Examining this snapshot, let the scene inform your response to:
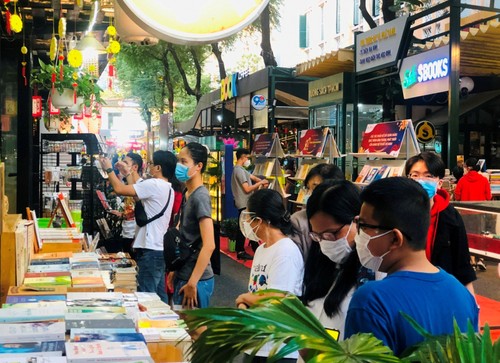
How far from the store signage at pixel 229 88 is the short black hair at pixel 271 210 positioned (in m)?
19.9

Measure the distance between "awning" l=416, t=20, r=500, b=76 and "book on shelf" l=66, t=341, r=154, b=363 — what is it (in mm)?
9905

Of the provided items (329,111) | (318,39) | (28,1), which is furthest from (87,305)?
(318,39)

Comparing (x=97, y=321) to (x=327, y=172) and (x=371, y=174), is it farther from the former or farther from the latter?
(x=371, y=174)

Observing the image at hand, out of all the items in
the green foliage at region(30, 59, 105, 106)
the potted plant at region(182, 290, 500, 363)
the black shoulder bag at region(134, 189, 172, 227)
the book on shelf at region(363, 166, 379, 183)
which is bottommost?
the black shoulder bag at region(134, 189, 172, 227)

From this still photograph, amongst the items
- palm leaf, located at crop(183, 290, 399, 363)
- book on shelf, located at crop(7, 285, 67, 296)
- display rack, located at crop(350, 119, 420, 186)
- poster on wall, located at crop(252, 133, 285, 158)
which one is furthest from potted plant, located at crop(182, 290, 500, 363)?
poster on wall, located at crop(252, 133, 285, 158)

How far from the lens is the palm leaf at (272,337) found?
1.37 m

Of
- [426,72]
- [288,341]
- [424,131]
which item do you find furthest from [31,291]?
[424,131]

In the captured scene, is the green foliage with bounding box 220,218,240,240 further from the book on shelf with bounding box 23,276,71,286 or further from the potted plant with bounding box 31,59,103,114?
the book on shelf with bounding box 23,276,71,286

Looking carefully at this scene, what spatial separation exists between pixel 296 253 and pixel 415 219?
4.98 feet

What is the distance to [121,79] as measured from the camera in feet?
144

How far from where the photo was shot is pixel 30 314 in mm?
3324

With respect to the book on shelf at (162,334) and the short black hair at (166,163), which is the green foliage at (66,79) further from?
the book on shelf at (162,334)

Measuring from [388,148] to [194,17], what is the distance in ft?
25.0

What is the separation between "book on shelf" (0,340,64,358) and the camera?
2679 millimetres
